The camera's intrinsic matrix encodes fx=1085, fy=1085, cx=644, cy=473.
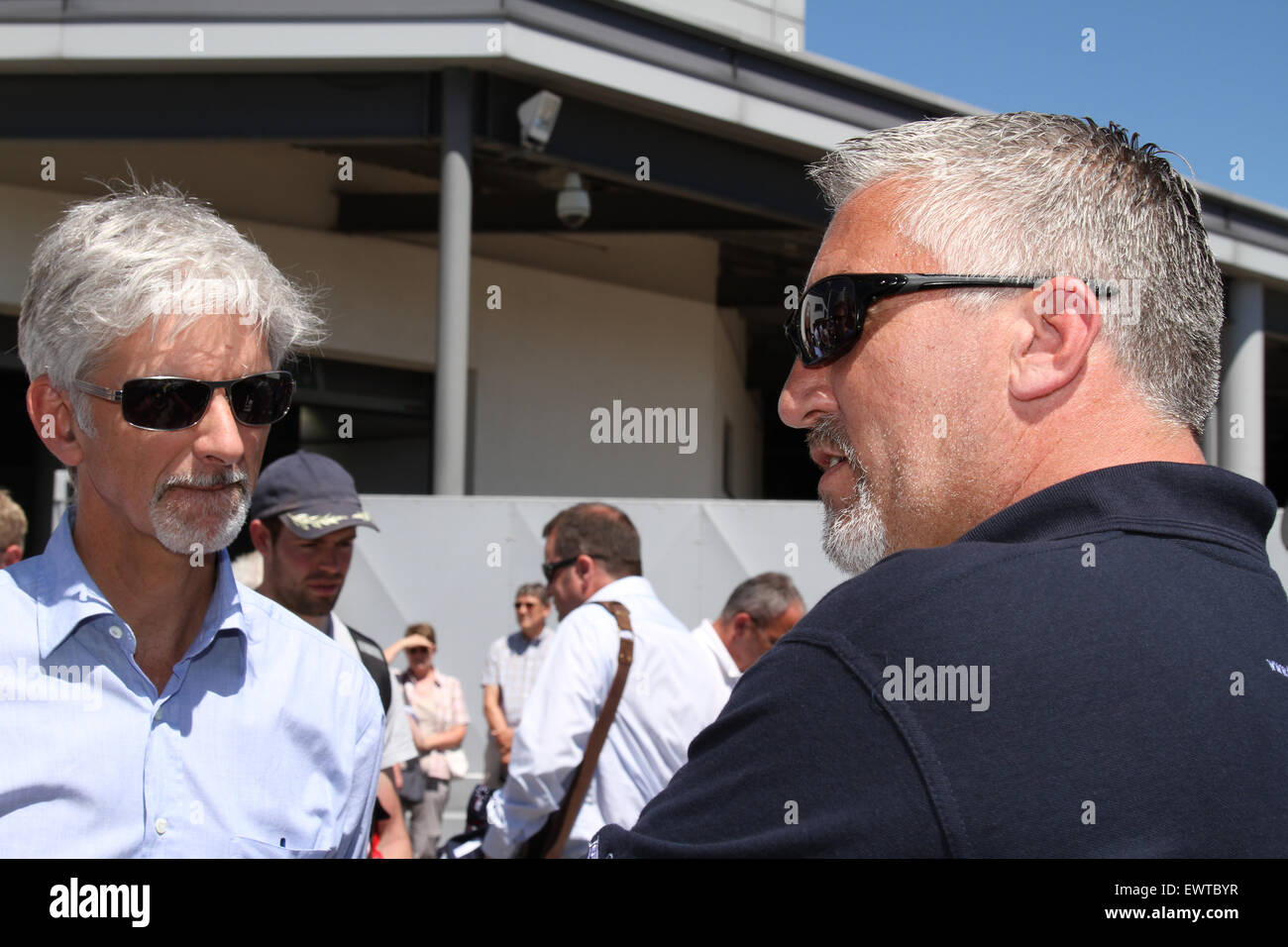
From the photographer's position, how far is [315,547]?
11.7 ft

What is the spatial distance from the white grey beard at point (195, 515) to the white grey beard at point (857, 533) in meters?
1.02

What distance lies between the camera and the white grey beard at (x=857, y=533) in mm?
1356

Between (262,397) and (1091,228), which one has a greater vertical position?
(1091,228)

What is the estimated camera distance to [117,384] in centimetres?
176

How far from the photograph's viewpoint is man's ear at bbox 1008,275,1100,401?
1.21 m

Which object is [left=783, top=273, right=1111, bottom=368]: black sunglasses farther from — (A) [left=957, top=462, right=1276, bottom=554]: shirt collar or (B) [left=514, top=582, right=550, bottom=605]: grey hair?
(B) [left=514, top=582, right=550, bottom=605]: grey hair

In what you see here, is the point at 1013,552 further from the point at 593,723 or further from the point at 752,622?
the point at 752,622

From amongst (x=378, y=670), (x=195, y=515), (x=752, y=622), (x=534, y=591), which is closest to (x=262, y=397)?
(x=195, y=515)

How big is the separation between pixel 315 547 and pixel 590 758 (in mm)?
1134

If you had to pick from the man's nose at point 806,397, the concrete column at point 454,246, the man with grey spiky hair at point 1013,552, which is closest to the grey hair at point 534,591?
the concrete column at point 454,246

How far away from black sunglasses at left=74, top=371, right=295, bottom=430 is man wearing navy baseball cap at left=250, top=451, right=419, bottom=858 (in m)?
1.68

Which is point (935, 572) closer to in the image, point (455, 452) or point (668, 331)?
point (455, 452)

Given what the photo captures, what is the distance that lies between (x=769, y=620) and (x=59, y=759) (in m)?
3.26

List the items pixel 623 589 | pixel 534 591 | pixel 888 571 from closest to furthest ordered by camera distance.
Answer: pixel 888 571
pixel 623 589
pixel 534 591
